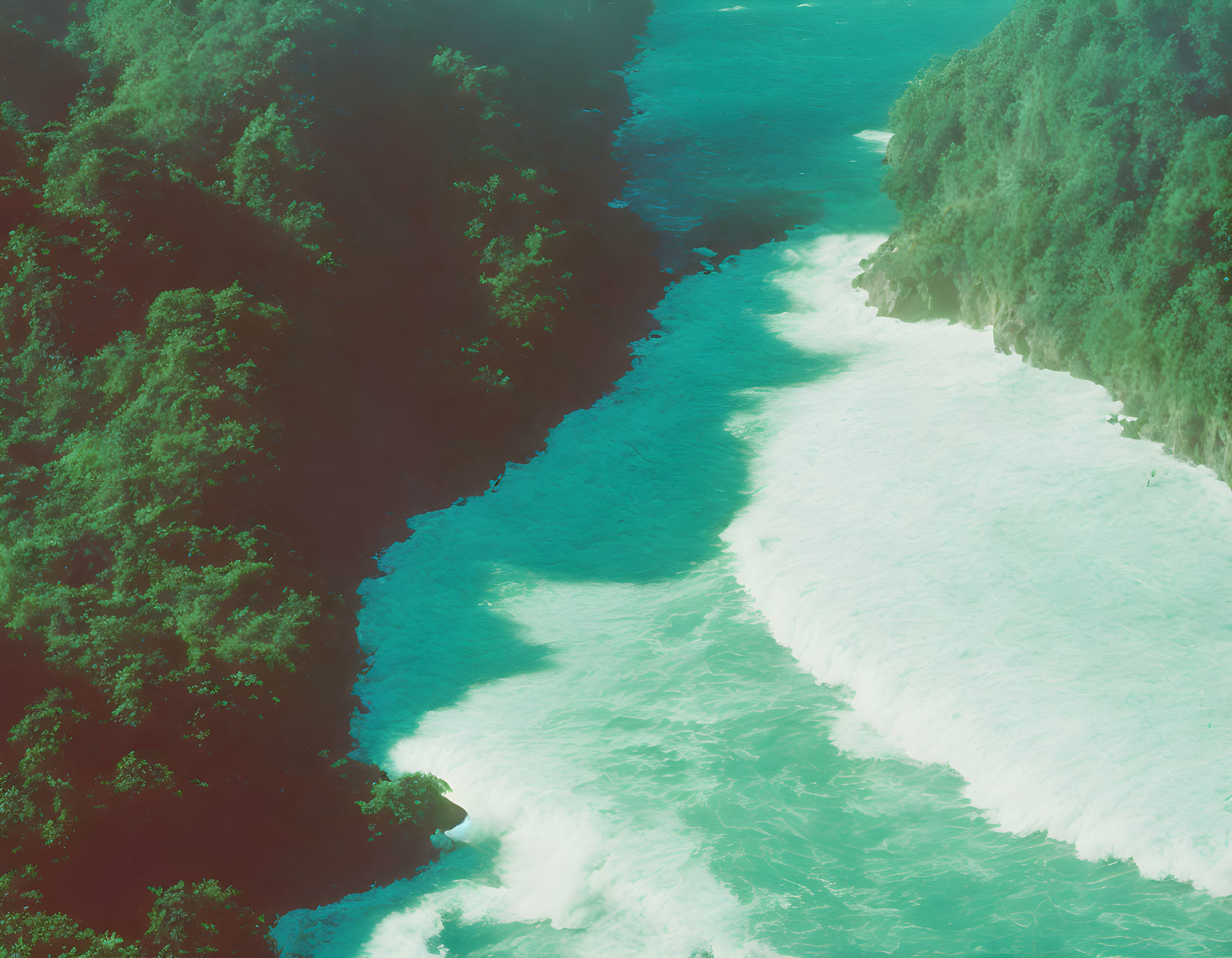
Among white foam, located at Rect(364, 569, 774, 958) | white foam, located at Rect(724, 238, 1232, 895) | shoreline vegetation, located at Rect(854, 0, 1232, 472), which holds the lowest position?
white foam, located at Rect(364, 569, 774, 958)

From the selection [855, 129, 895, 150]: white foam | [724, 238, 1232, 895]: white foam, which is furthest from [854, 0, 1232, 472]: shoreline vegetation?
[855, 129, 895, 150]: white foam

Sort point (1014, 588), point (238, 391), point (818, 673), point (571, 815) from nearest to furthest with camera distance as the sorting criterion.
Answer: point (571, 815) < point (818, 673) < point (1014, 588) < point (238, 391)

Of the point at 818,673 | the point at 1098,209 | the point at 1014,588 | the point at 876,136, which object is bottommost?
the point at 818,673

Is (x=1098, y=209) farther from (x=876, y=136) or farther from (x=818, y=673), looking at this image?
(x=876, y=136)

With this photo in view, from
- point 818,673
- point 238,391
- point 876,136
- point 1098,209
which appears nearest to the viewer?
point 818,673

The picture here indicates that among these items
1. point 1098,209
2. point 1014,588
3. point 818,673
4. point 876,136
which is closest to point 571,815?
point 818,673

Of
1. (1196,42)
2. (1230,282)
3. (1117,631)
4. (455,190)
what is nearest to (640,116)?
(455,190)

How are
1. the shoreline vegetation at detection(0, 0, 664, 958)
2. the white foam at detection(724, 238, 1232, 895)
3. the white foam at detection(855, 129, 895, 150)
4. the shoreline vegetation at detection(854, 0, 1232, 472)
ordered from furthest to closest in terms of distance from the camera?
the white foam at detection(855, 129, 895, 150), the shoreline vegetation at detection(854, 0, 1232, 472), the shoreline vegetation at detection(0, 0, 664, 958), the white foam at detection(724, 238, 1232, 895)

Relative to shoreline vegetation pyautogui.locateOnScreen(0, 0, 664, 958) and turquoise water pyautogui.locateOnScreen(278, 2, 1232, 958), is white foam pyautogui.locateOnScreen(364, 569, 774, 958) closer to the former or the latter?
turquoise water pyautogui.locateOnScreen(278, 2, 1232, 958)

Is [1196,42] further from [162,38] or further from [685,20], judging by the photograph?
[685,20]
